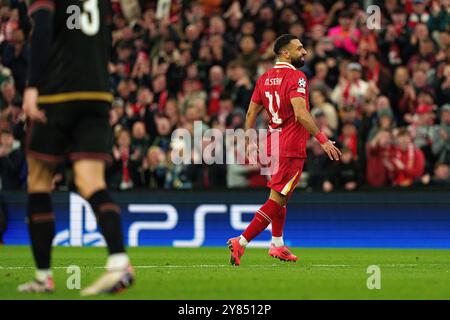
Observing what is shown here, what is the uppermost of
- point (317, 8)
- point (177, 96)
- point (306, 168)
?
point (317, 8)

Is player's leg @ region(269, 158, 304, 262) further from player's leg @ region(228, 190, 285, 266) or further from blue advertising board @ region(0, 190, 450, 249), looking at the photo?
blue advertising board @ region(0, 190, 450, 249)

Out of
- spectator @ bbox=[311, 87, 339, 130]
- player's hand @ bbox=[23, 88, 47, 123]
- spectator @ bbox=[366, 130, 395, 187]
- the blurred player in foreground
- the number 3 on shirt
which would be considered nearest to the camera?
player's hand @ bbox=[23, 88, 47, 123]

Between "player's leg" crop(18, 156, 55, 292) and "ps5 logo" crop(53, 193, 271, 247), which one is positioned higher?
"player's leg" crop(18, 156, 55, 292)

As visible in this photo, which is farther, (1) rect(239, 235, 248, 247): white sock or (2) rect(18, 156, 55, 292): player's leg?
(1) rect(239, 235, 248, 247): white sock

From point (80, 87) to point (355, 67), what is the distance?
1144 centimetres

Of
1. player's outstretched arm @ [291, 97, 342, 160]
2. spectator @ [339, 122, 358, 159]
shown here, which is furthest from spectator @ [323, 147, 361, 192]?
player's outstretched arm @ [291, 97, 342, 160]

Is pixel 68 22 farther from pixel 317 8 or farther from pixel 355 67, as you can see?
pixel 317 8

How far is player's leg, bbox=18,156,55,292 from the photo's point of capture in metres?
9.02

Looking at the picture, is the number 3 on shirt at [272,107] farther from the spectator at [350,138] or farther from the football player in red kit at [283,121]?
the spectator at [350,138]

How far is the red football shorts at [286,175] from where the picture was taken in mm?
13062

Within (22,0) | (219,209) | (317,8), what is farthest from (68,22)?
(22,0)

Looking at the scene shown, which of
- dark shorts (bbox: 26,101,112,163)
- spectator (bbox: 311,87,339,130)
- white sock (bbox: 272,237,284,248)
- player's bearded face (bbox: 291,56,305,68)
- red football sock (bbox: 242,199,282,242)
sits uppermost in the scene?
player's bearded face (bbox: 291,56,305,68)
